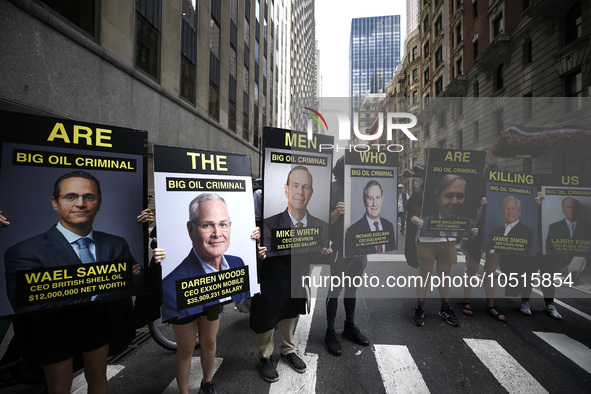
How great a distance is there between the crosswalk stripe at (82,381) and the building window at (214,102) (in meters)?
14.4

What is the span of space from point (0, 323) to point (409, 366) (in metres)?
4.14

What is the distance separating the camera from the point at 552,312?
14.7ft

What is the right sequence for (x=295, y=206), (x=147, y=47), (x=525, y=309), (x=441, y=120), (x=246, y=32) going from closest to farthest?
(x=295, y=206) < (x=525, y=309) < (x=147, y=47) < (x=246, y=32) < (x=441, y=120)

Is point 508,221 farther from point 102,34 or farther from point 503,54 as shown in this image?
point 503,54

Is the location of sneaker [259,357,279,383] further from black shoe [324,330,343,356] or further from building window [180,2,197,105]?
building window [180,2,197,105]

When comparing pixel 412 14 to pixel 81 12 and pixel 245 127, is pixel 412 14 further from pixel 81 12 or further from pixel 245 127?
pixel 81 12

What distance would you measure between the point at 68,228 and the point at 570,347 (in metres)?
5.85

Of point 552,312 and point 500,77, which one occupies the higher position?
point 500,77

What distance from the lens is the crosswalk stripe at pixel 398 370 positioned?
2822 mm

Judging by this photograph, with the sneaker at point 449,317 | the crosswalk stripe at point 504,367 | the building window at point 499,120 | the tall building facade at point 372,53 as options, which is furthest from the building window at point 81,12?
the tall building facade at point 372,53

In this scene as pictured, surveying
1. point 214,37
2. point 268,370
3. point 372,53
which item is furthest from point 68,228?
point 372,53

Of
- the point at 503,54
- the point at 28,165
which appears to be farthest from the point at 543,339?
the point at 503,54

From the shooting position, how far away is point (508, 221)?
13.7 feet

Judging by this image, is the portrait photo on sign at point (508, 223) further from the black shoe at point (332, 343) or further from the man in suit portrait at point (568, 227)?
the black shoe at point (332, 343)
